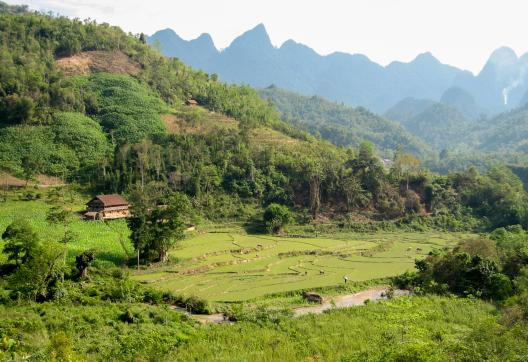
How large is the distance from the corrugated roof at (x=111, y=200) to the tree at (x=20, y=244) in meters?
15.9

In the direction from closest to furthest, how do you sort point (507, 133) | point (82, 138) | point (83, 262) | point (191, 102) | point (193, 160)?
1. point (83, 262)
2. point (193, 160)
3. point (82, 138)
4. point (191, 102)
5. point (507, 133)

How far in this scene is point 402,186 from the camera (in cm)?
5738

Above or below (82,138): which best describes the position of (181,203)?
below

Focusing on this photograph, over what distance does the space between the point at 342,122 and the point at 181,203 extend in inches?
5311

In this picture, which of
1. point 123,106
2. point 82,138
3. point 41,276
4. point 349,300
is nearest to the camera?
point 41,276

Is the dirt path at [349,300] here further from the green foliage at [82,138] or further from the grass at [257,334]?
the green foliage at [82,138]

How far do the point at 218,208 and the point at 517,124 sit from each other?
141 meters

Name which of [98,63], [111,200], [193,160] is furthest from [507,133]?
[111,200]

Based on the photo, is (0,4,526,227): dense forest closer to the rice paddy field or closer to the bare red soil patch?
the bare red soil patch

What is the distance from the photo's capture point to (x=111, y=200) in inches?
1747

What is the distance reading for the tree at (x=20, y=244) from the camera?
25870 mm

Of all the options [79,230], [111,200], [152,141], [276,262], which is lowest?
[276,262]

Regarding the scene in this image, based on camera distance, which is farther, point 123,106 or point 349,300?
point 123,106

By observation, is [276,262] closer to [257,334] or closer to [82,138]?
[257,334]
